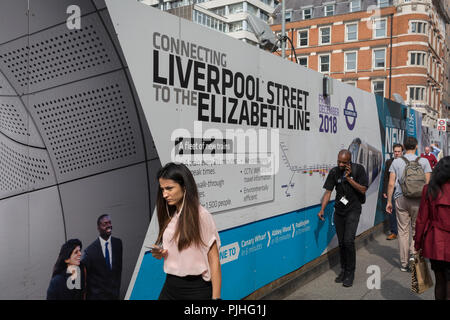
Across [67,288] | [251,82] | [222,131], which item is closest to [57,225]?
[67,288]

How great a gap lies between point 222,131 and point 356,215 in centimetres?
271

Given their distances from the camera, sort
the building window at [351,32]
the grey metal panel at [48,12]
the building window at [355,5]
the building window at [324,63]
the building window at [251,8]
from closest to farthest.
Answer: the grey metal panel at [48,12], the building window at [351,32], the building window at [324,63], the building window at [355,5], the building window at [251,8]

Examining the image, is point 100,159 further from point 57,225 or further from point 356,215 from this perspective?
point 356,215

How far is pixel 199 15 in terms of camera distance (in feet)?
196

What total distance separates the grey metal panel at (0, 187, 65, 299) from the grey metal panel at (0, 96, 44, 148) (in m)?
0.35

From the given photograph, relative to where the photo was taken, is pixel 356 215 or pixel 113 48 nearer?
pixel 113 48

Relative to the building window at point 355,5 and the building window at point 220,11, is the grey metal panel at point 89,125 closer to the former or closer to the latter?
the building window at point 355,5

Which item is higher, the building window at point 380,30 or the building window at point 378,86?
the building window at point 380,30

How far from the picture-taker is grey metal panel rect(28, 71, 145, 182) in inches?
103

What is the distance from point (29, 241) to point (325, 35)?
53919 millimetres

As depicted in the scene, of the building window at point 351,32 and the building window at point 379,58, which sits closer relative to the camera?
the building window at point 379,58

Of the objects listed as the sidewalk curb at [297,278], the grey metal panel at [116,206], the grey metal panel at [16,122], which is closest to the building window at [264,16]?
the sidewalk curb at [297,278]

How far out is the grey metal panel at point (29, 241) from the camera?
2.40 m

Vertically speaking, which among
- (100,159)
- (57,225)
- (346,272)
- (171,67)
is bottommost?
(346,272)
